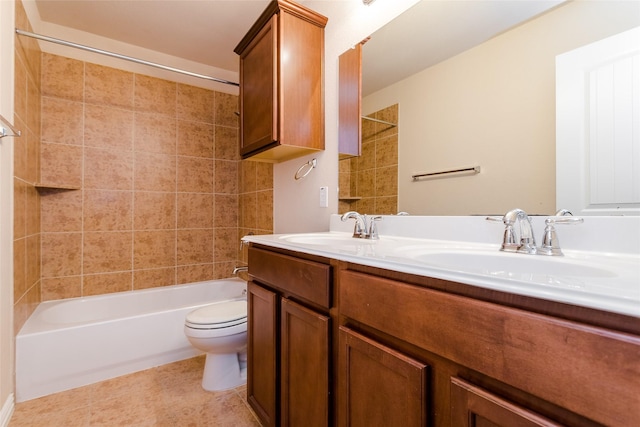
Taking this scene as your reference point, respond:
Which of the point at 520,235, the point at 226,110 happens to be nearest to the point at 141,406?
the point at 520,235

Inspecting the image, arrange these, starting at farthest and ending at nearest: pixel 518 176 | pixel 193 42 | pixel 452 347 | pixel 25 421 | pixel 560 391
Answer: pixel 193 42
pixel 25 421
pixel 518 176
pixel 452 347
pixel 560 391

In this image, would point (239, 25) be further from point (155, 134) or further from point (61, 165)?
point (61, 165)

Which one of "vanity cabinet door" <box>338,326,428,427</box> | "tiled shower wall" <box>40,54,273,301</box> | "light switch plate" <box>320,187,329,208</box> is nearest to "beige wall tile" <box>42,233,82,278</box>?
"tiled shower wall" <box>40,54,273,301</box>

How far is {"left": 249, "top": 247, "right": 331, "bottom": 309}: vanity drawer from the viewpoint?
90 cm

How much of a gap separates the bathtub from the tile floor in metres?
0.07

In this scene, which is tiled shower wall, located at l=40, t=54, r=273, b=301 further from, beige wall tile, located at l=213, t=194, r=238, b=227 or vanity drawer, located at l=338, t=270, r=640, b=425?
vanity drawer, located at l=338, t=270, r=640, b=425

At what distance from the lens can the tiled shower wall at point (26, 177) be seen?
1.62 m

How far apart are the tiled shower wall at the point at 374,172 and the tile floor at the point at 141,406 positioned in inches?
48.2

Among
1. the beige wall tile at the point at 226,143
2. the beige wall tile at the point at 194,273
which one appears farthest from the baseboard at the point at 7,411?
the beige wall tile at the point at 226,143

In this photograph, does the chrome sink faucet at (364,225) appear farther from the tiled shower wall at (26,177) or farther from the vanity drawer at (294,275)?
the tiled shower wall at (26,177)

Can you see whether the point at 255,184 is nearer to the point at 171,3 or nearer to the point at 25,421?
the point at 171,3

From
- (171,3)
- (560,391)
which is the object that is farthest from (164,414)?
(171,3)

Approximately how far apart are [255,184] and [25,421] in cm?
197

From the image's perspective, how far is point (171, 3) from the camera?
1.94m
